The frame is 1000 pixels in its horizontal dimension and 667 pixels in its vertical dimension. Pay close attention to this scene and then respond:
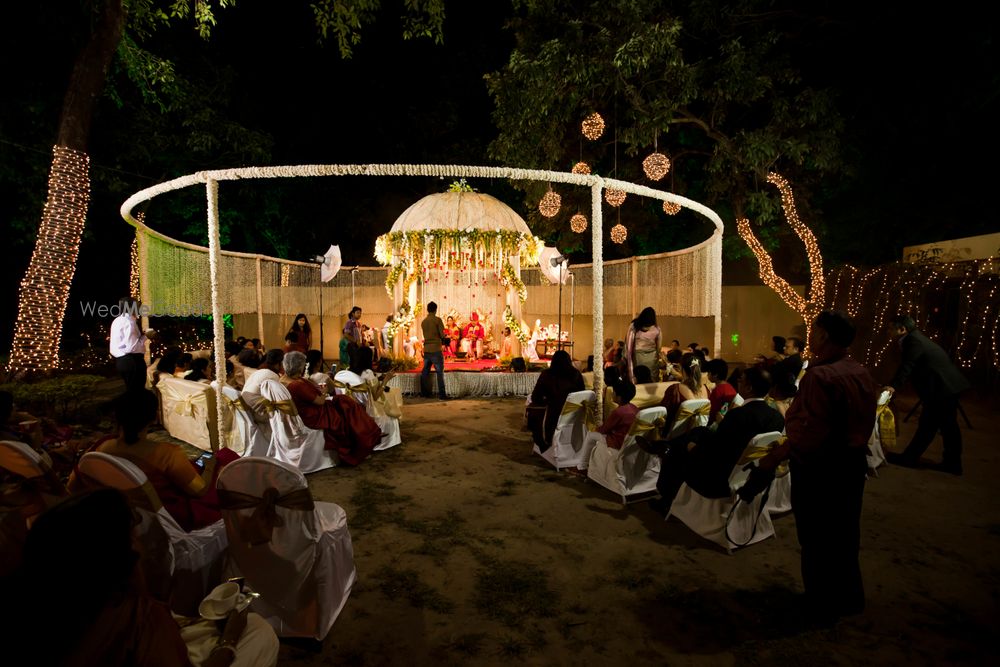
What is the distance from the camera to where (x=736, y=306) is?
50.9ft

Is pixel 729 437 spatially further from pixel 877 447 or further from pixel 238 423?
pixel 238 423

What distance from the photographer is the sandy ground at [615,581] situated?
2.92 m

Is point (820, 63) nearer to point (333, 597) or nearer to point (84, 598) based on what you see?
point (333, 597)

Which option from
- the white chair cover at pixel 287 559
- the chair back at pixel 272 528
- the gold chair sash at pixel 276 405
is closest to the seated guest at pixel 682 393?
the white chair cover at pixel 287 559

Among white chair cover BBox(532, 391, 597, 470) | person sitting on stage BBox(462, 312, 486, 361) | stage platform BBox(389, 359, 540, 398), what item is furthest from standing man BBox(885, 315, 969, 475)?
person sitting on stage BBox(462, 312, 486, 361)

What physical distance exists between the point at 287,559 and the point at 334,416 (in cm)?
331

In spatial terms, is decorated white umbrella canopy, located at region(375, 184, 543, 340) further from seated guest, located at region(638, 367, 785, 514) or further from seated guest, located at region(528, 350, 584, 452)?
seated guest, located at region(638, 367, 785, 514)

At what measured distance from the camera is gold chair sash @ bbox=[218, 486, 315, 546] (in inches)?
106

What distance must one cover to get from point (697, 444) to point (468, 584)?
1992 millimetres

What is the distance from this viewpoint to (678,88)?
10.3 metres

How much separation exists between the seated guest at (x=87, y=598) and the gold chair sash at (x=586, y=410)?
452 cm

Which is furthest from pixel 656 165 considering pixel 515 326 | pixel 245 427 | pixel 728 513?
pixel 245 427

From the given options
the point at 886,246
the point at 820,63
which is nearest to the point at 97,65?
the point at 820,63

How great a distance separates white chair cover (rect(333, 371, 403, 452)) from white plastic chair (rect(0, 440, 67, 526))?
12.2 feet
